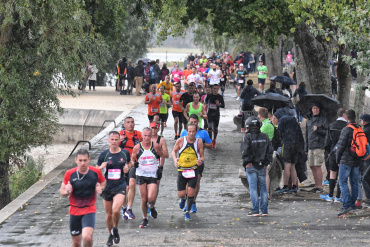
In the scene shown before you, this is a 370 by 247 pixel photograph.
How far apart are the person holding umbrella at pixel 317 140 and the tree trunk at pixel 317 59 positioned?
6.57m

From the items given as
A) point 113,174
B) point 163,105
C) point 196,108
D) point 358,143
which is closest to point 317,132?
point 358,143

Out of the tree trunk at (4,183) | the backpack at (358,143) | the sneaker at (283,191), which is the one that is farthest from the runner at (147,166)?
the tree trunk at (4,183)

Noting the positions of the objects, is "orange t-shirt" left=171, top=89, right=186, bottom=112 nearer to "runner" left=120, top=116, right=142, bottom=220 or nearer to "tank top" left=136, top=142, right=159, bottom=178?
"runner" left=120, top=116, right=142, bottom=220

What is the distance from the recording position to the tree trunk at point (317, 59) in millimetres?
20766

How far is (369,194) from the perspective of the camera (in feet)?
42.2

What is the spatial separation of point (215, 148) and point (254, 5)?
4.30 metres

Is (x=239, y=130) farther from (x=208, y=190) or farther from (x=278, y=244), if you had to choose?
(x=278, y=244)

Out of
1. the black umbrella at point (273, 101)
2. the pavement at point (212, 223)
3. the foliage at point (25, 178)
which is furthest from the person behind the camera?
the foliage at point (25, 178)

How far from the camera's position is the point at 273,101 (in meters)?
17.6

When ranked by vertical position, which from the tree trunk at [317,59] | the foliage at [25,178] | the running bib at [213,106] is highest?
the tree trunk at [317,59]

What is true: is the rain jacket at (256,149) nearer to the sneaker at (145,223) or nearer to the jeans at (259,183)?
the jeans at (259,183)

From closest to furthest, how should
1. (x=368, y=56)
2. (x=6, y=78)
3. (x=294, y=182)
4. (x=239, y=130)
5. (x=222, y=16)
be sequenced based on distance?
1. (x=368, y=56)
2. (x=294, y=182)
3. (x=6, y=78)
4. (x=222, y=16)
5. (x=239, y=130)

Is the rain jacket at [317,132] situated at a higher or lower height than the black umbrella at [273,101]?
lower

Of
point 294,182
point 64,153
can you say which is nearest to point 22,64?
point 294,182
